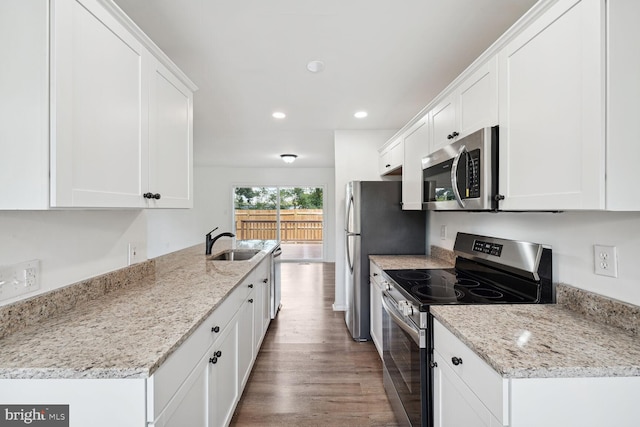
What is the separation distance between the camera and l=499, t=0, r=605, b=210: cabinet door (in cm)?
87

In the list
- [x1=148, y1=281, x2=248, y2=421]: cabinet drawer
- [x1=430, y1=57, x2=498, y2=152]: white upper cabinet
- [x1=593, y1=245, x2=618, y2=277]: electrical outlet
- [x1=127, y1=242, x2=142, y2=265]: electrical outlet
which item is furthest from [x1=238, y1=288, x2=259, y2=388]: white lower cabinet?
[x1=593, y1=245, x2=618, y2=277]: electrical outlet

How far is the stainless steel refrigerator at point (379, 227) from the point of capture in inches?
112

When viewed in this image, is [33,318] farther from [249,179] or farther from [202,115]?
[249,179]

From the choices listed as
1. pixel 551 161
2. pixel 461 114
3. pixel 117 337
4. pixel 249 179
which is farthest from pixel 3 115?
pixel 249 179

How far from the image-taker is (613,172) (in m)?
0.86

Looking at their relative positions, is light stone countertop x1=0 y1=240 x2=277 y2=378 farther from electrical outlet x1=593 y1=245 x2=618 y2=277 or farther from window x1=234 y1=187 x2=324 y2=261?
window x1=234 y1=187 x2=324 y2=261

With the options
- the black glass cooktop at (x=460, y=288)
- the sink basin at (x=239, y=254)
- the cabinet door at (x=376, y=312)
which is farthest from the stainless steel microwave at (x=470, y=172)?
the sink basin at (x=239, y=254)

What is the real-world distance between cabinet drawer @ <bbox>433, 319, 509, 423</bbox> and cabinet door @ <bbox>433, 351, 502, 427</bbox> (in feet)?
0.09

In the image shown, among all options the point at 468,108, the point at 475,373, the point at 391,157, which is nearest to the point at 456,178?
the point at 468,108

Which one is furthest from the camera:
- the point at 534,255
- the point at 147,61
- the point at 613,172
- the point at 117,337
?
the point at 534,255

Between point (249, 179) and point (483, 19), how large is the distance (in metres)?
6.31

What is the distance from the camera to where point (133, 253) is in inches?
66.7

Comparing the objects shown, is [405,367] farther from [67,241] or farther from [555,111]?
[67,241]

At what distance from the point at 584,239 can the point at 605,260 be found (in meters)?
0.12
